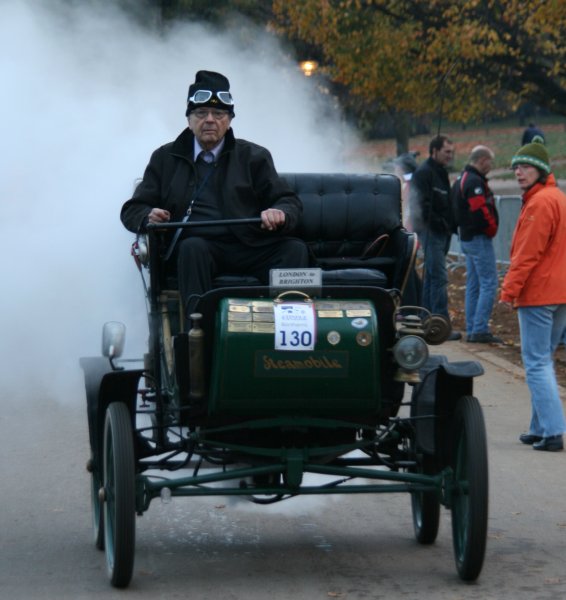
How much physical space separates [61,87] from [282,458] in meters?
10.3

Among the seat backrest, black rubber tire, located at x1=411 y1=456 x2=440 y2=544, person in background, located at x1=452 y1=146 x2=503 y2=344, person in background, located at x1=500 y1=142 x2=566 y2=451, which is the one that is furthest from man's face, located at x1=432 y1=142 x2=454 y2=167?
black rubber tire, located at x1=411 y1=456 x2=440 y2=544

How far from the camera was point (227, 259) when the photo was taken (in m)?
6.76

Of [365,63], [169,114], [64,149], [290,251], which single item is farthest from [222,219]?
[365,63]

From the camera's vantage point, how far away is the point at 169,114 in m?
16.8

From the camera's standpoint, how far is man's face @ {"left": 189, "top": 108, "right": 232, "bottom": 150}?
6.93m

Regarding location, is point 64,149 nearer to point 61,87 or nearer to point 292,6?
point 61,87

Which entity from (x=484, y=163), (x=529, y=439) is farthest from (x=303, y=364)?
(x=484, y=163)

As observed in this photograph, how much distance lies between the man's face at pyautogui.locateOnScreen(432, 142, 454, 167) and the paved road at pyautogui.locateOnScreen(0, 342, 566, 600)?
5598 mm

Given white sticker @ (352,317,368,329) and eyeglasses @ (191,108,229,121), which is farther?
eyeglasses @ (191,108,229,121)

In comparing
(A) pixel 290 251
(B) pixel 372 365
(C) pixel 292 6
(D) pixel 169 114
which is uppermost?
(C) pixel 292 6

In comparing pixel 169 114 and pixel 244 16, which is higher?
pixel 244 16

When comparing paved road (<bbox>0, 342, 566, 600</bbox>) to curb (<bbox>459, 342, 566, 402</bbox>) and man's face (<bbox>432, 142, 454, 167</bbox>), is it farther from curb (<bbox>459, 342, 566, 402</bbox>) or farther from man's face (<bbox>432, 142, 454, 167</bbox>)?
man's face (<bbox>432, 142, 454, 167</bbox>)

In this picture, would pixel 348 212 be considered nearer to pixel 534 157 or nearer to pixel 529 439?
pixel 534 157

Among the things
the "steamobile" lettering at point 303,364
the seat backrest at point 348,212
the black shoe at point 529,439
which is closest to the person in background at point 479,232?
the black shoe at point 529,439
